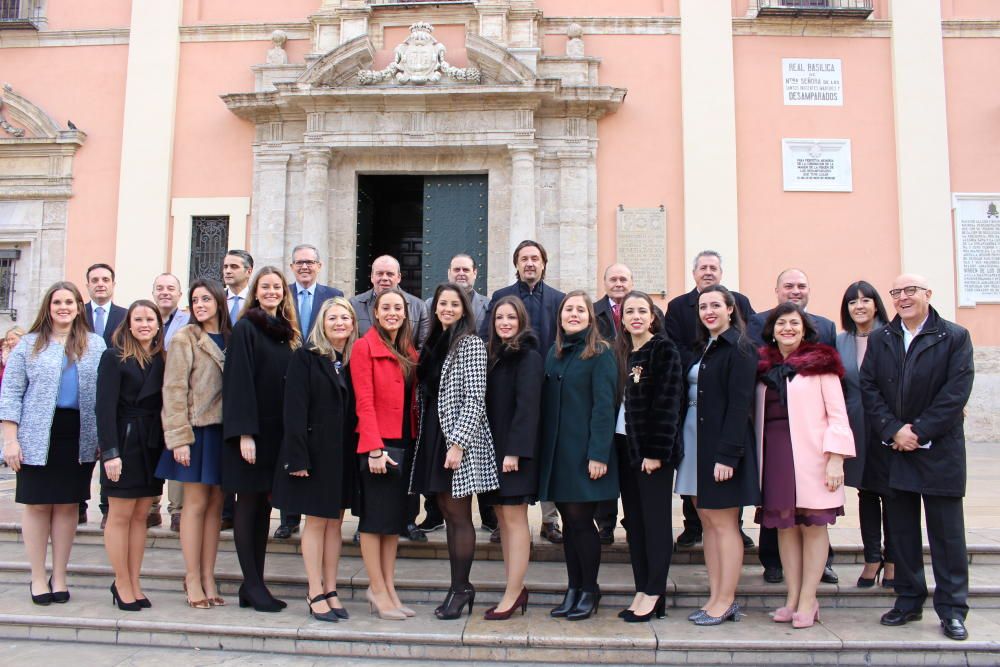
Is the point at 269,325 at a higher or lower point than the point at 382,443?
higher

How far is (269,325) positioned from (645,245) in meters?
6.58

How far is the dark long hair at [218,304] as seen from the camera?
4.45 m

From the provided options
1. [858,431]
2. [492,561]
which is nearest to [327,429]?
[492,561]

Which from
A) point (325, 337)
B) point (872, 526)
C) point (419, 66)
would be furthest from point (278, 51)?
point (872, 526)

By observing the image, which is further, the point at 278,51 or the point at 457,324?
the point at 278,51

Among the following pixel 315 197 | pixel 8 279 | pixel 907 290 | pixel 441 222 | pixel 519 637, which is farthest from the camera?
pixel 8 279

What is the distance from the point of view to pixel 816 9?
33.2ft

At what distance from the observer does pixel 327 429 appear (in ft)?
13.5

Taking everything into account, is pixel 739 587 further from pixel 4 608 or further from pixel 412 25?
pixel 412 25

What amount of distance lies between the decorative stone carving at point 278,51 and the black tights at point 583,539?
8352 mm

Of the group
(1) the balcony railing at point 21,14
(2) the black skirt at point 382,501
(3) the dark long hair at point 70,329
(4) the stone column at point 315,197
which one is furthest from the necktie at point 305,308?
(1) the balcony railing at point 21,14

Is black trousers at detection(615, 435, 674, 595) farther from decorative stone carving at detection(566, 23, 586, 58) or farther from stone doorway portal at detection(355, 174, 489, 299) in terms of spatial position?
decorative stone carving at detection(566, 23, 586, 58)

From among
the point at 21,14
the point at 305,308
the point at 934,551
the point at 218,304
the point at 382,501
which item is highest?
the point at 21,14

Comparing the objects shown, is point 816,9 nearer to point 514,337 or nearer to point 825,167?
point 825,167
